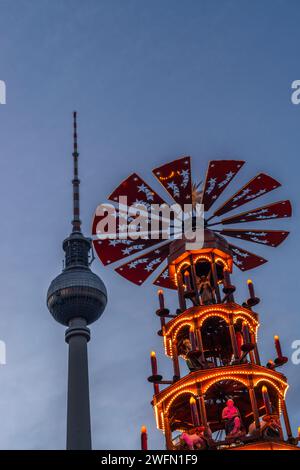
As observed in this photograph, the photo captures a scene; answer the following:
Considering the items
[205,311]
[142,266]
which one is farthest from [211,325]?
[142,266]

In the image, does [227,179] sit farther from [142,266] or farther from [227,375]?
[227,375]

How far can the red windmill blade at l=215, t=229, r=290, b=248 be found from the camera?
28266mm

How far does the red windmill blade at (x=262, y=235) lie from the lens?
28.3 metres

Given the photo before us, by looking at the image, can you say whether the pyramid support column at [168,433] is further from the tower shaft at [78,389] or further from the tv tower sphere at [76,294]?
the tv tower sphere at [76,294]

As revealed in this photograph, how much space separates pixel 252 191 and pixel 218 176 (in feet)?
4.76

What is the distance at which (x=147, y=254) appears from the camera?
1125 inches

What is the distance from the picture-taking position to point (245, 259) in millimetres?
29484

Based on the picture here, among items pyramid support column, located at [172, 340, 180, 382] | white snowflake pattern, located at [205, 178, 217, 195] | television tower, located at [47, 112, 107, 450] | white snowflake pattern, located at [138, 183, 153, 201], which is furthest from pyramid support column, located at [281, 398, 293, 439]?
television tower, located at [47, 112, 107, 450]

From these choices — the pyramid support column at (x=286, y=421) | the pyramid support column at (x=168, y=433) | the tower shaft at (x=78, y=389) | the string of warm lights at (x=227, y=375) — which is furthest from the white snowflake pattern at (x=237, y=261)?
the tower shaft at (x=78, y=389)

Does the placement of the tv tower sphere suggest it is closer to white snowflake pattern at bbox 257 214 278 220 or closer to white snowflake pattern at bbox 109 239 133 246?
white snowflake pattern at bbox 109 239 133 246

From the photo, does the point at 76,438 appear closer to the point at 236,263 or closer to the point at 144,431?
the point at 236,263

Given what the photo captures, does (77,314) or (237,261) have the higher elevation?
(77,314)
